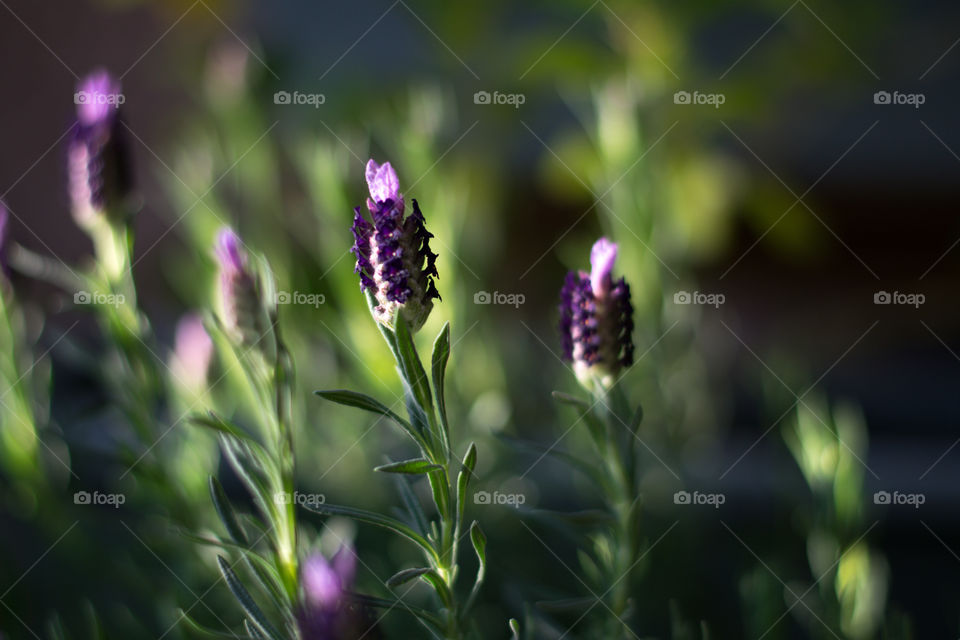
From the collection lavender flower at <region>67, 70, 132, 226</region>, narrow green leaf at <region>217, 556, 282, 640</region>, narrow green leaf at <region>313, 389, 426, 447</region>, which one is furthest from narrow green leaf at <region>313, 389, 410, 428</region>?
lavender flower at <region>67, 70, 132, 226</region>

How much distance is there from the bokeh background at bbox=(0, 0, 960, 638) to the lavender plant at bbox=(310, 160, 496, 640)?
71mm

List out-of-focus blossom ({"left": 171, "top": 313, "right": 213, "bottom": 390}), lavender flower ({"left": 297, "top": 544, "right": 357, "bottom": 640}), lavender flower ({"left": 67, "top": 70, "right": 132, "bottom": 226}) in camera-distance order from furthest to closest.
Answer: out-of-focus blossom ({"left": 171, "top": 313, "right": 213, "bottom": 390}), lavender flower ({"left": 67, "top": 70, "right": 132, "bottom": 226}), lavender flower ({"left": 297, "top": 544, "right": 357, "bottom": 640})

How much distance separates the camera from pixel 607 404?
0.53 meters

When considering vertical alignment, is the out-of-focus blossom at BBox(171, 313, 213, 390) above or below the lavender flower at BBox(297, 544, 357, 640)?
above

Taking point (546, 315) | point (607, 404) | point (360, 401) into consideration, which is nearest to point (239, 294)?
point (360, 401)

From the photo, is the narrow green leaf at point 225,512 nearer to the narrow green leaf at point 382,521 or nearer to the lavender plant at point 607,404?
the narrow green leaf at point 382,521

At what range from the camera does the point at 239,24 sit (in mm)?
2125

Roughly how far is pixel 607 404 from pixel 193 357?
388 mm

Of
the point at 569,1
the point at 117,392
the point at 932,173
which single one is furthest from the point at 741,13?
the point at 117,392

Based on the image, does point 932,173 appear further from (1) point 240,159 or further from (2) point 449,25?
(1) point 240,159

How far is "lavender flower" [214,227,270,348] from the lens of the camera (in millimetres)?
510

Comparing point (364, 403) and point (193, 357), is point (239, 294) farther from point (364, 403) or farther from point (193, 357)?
point (193, 357)

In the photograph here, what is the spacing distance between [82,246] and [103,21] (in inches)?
23.6

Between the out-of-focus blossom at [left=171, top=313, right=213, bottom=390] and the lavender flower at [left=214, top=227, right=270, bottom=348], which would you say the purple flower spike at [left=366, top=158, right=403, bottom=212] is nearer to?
the lavender flower at [left=214, top=227, right=270, bottom=348]
